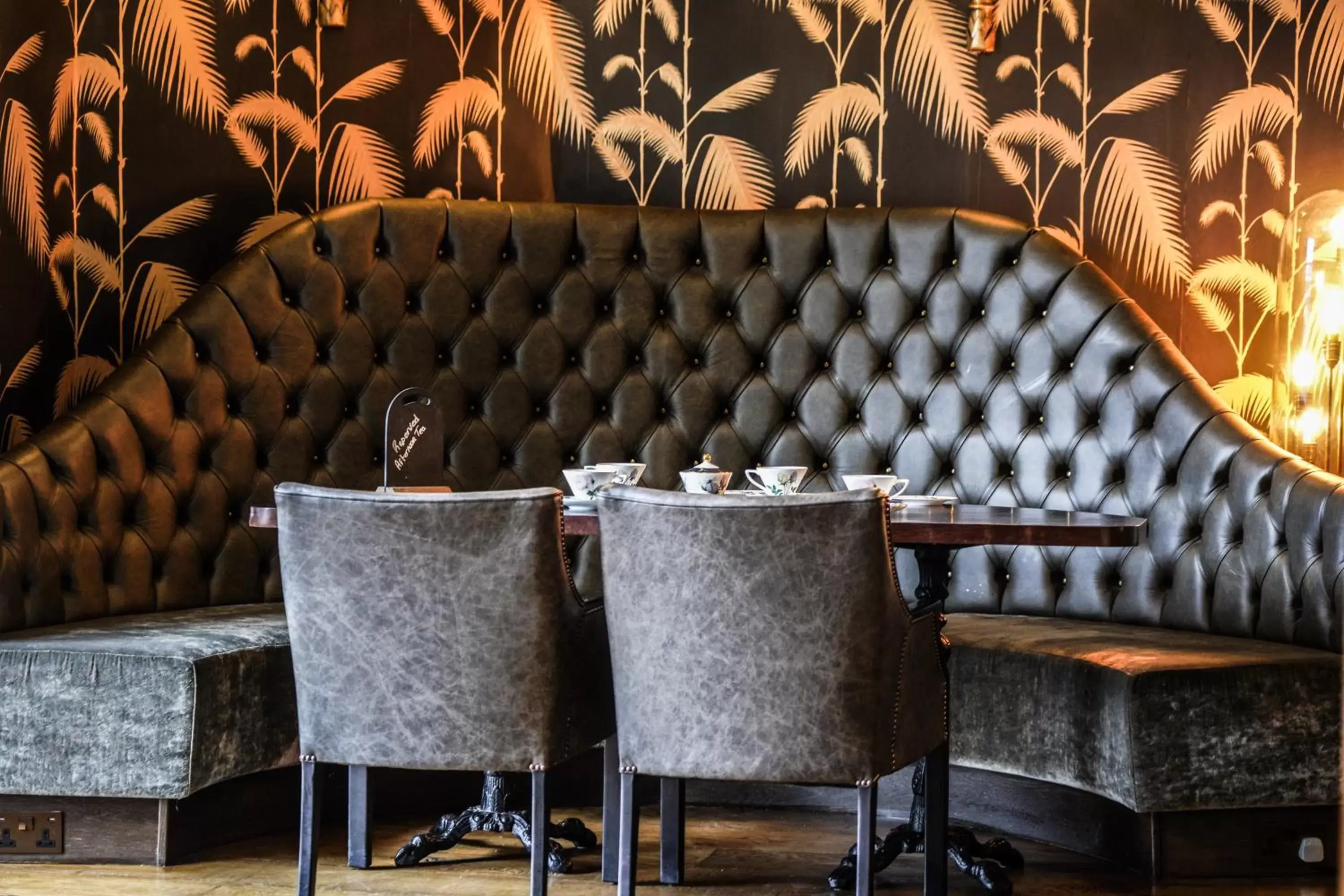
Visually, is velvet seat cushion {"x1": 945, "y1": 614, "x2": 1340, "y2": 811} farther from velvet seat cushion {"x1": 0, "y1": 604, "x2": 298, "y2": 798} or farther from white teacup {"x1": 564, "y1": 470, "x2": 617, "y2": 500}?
velvet seat cushion {"x1": 0, "y1": 604, "x2": 298, "y2": 798}

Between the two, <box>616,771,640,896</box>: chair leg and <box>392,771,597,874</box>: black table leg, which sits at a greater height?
<box>616,771,640,896</box>: chair leg

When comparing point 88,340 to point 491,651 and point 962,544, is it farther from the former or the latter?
point 962,544

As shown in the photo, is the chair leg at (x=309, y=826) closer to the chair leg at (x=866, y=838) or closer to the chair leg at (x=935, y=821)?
the chair leg at (x=866, y=838)

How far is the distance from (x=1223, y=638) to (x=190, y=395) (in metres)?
2.44

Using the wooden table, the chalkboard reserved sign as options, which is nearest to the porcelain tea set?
the wooden table

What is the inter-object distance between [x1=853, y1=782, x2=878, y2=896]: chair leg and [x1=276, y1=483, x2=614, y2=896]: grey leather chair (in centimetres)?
51

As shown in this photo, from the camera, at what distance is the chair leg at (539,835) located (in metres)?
2.25

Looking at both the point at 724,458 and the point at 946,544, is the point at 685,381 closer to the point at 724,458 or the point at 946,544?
the point at 724,458

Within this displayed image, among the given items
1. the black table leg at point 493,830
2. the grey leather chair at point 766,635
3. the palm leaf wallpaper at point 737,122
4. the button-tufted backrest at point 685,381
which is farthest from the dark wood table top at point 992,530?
the palm leaf wallpaper at point 737,122

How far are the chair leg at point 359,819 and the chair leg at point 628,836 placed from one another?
808 millimetres

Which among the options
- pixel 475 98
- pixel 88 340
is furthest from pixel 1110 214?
pixel 88 340

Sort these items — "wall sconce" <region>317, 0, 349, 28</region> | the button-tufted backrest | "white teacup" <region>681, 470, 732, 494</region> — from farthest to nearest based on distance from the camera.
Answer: "wall sconce" <region>317, 0, 349, 28</region>
the button-tufted backrest
"white teacup" <region>681, 470, 732, 494</region>

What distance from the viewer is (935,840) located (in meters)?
2.41

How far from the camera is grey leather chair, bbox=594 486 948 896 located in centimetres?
205
